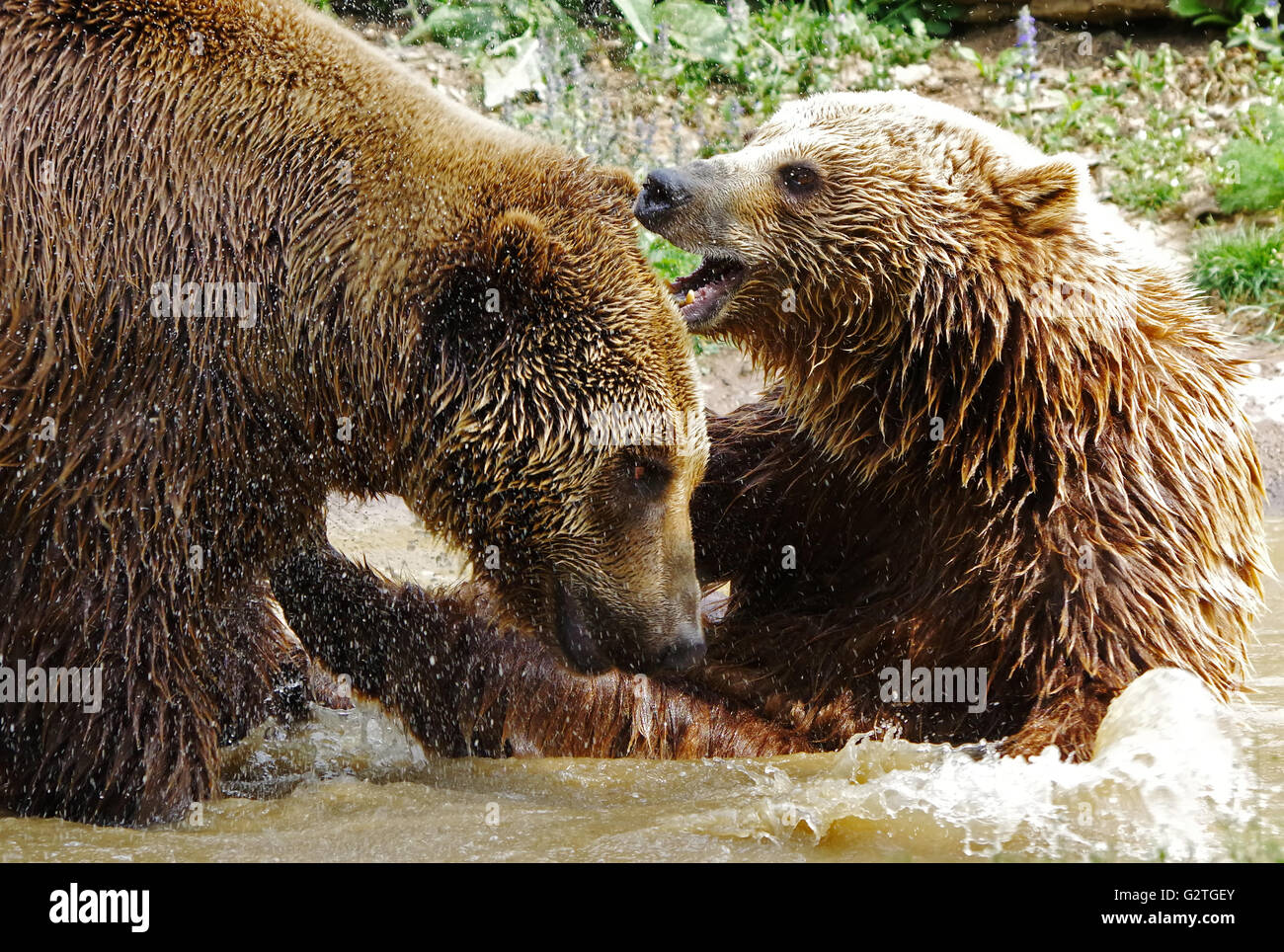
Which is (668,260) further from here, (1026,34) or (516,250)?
(516,250)

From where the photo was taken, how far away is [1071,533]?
5094 mm

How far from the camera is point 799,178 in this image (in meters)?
5.39

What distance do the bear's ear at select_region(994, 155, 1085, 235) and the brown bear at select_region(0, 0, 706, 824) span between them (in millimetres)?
1354

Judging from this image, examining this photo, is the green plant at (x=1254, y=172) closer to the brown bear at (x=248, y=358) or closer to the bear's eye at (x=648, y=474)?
the brown bear at (x=248, y=358)

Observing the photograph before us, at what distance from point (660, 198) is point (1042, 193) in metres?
1.31

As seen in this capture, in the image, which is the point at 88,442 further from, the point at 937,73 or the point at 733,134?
the point at 937,73

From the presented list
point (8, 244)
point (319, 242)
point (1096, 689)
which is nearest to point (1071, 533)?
point (1096, 689)

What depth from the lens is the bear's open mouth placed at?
5.39 meters

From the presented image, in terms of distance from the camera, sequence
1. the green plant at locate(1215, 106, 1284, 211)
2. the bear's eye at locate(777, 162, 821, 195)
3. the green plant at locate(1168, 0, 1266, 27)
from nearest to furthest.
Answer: the bear's eye at locate(777, 162, 821, 195) → the green plant at locate(1215, 106, 1284, 211) → the green plant at locate(1168, 0, 1266, 27)

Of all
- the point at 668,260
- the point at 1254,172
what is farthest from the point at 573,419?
the point at 1254,172

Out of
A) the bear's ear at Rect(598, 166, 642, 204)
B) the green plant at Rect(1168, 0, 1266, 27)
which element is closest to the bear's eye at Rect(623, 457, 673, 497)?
the bear's ear at Rect(598, 166, 642, 204)

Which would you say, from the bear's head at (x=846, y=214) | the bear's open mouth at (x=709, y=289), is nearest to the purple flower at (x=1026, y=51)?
the bear's head at (x=846, y=214)

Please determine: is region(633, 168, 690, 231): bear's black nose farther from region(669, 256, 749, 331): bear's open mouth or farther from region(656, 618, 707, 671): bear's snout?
region(656, 618, 707, 671): bear's snout

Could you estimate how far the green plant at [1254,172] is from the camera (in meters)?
10.9
